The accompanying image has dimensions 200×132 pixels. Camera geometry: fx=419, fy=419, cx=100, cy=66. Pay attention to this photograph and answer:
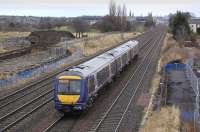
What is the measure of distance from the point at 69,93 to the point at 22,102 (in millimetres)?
5848

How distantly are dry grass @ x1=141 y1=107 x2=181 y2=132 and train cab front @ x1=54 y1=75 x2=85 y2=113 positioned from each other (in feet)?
12.2

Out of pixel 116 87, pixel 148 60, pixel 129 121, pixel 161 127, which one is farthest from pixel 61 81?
pixel 148 60

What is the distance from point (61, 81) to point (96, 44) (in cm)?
5504

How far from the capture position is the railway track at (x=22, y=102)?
21984 millimetres

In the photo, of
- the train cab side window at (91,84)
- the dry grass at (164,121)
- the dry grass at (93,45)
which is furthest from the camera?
the dry grass at (93,45)

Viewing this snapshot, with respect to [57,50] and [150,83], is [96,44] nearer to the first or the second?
[57,50]

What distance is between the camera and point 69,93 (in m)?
21.8

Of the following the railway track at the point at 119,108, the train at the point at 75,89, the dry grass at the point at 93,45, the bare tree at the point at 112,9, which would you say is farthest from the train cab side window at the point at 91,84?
the bare tree at the point at 112,9

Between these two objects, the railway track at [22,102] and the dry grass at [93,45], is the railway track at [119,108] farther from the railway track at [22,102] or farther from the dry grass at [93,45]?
the dry grass at [93,45]

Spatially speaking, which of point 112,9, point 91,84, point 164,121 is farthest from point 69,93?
point 112,9

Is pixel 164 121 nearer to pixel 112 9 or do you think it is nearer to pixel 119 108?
pixel 119 108

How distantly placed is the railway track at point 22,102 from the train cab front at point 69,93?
7.46 feet

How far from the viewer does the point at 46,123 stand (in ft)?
69.3

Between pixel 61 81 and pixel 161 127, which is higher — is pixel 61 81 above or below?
above
